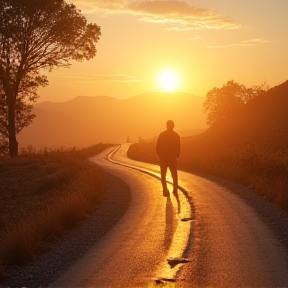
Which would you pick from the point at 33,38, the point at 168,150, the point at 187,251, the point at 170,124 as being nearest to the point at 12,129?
the point at 33,38

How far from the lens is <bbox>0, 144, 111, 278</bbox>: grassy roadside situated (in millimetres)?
10336

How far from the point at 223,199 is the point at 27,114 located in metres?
32.9

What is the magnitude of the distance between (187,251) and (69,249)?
241 cm

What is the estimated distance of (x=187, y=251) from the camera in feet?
31.8

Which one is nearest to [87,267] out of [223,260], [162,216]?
[223,260]

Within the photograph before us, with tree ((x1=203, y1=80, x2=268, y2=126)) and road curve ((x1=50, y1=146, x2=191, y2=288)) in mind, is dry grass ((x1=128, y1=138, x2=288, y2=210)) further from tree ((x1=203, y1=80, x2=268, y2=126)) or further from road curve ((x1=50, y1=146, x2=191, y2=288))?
tree ((x1=203, y1=80, x2=268, y2=126))

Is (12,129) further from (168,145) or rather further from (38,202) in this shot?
(168,145)

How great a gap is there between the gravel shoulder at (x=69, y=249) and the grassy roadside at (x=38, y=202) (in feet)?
0.85

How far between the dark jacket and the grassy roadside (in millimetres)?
2712

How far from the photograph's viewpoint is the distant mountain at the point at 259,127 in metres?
59.4

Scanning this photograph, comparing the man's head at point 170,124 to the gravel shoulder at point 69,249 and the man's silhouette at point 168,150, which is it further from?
the gravel shoulder at point 69,249

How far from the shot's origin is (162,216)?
13.9m

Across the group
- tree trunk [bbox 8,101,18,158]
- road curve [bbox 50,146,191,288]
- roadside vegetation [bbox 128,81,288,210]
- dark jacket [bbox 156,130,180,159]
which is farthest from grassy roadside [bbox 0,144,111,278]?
roadside vegetation [bbox 128,81,288,210]

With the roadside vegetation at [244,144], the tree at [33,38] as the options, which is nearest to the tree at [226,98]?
the roadside vegetation at [244,144]
